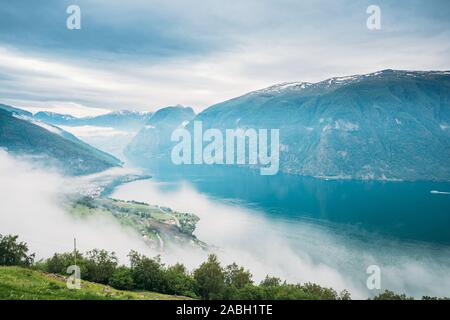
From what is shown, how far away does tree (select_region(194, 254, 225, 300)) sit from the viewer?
916 inches

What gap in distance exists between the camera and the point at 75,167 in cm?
19900

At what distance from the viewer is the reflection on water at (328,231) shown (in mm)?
55281

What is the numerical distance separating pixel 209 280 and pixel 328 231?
59.3 meters

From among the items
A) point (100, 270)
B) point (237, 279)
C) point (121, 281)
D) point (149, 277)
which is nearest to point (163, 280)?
point (149, 277)

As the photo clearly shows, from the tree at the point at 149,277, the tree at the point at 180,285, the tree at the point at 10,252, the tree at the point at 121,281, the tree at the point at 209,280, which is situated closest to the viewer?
the tree at the point at 121,281

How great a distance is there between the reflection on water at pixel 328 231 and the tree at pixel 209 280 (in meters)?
30.6

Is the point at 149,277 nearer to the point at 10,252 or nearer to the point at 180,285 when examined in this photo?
the point at 180,285

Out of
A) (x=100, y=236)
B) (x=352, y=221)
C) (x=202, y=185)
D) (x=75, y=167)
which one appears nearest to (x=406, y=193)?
(x=352, y=221)

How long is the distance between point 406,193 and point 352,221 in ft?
193

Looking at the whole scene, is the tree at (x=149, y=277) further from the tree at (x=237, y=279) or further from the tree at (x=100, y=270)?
the tree at (x=237, y=279)

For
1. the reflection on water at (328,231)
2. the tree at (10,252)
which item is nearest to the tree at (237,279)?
the tree at (10,252)
